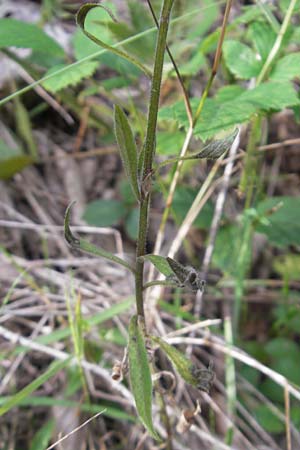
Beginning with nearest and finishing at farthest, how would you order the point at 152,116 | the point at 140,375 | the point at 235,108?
the point at 152,116, the point at 140,375, the point at 235,108

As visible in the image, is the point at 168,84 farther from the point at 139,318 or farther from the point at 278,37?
the point at 139,318

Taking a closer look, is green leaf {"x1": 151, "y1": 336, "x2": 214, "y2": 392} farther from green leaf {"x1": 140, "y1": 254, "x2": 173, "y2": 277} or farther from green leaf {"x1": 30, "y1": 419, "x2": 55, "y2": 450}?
green leaf {"x1": 30, "y1": 419, "x2": 55, "y2": 450}

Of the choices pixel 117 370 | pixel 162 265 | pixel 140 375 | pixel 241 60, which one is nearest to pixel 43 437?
pixel 117 370

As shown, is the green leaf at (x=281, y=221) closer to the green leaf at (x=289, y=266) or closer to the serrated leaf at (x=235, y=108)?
the green leaf at (x=289, y=266)

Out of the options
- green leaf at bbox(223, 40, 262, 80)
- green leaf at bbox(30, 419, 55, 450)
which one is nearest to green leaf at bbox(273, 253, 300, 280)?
green leaf at bbox(223, 40, 262, 80)

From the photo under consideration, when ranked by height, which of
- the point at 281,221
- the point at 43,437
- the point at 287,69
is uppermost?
the point at 287,69

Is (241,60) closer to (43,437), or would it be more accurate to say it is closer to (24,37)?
(24,37)

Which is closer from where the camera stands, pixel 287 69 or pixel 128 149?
pixel 128 149

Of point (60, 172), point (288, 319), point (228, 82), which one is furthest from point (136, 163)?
point (60, 172)

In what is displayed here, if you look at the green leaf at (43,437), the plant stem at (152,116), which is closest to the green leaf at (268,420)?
the green leaf at (43,437)
